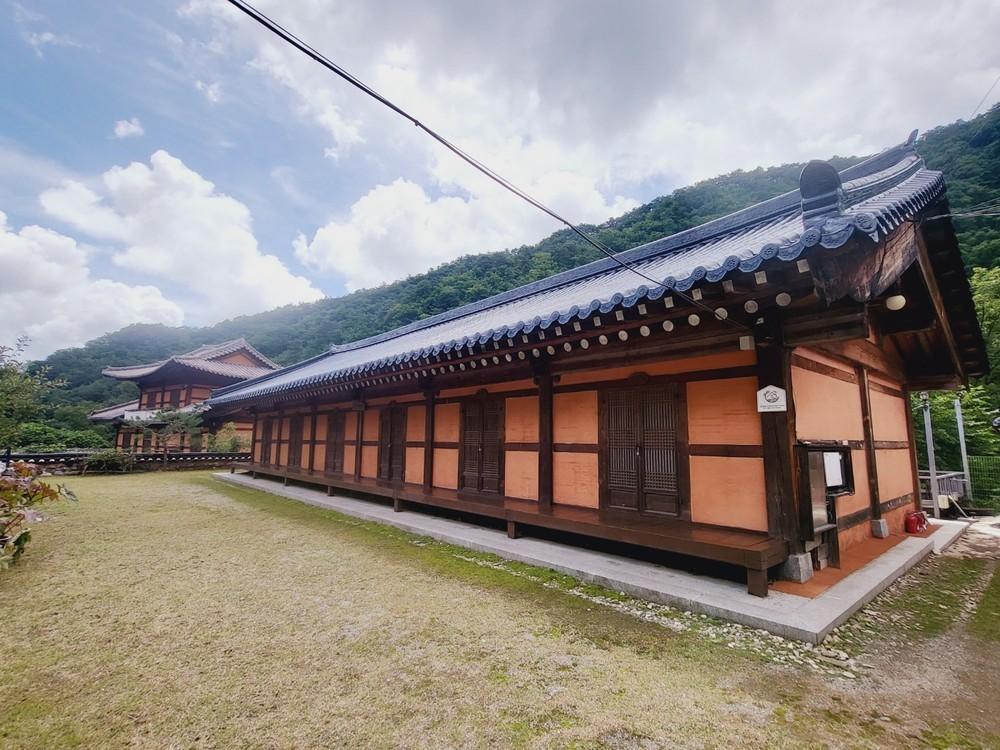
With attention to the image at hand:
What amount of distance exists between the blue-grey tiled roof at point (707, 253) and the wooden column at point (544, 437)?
3.16ft

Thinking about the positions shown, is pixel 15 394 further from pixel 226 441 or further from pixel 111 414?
pixel 111 414

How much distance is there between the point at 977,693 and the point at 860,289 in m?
2.54

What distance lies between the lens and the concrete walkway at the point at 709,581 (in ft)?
11.1

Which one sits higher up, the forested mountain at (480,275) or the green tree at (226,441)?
the forested mountain at (480,275)

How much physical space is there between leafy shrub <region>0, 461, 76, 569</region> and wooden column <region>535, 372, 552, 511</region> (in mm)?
4997

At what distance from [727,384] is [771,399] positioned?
0.48 meters

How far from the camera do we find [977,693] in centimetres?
267

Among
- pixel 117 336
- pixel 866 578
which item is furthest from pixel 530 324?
pixel 117 336

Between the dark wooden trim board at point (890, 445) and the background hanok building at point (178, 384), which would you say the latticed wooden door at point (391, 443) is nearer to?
the dark wooden trim board at point (890, 445)

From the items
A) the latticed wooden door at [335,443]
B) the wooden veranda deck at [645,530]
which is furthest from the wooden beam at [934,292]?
the latticed wooden door at [335,443]

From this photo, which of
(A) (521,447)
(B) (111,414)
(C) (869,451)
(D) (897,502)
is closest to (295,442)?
(A) (521,447)

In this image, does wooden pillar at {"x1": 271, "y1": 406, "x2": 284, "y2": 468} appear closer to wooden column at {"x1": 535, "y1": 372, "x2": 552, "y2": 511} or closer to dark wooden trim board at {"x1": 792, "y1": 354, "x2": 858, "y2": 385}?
wooden column at {"x1": 535, "y1": 372, "x2": 552, "y2": 511}

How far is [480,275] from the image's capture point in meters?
31.8

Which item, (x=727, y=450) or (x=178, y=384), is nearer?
(x=727, y=450)
